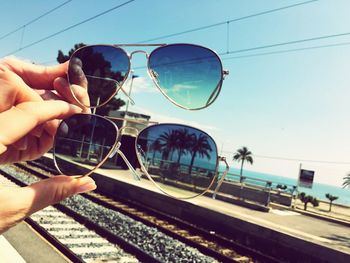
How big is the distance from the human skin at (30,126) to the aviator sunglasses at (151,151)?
8cm

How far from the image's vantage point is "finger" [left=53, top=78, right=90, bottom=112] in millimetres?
1472

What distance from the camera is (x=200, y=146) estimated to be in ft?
5.78

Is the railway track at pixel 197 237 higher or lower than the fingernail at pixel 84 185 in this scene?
lower

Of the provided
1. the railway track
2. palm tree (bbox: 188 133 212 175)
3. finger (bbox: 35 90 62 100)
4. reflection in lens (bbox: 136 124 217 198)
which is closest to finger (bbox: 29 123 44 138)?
finger (bbox: 35 90 62 100)

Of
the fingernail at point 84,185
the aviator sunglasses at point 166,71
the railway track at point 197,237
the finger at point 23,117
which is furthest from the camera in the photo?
the railway track at point 197,237

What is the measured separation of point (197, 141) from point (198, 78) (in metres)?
0.37

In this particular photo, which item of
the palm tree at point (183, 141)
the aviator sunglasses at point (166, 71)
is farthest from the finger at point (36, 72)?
the palm tree at point (183, 141)

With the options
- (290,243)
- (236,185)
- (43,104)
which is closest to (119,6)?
(290,243)

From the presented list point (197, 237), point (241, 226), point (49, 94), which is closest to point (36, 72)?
point (49, 94)

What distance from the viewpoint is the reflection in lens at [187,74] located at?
174 cm

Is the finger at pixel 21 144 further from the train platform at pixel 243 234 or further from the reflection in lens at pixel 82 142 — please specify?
the train platform at pixel 243 234

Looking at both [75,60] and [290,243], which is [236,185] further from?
[75,60]

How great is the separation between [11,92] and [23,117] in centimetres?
12

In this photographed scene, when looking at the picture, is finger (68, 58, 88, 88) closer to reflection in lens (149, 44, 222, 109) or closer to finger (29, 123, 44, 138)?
finger (29, 123, 44, 138)
